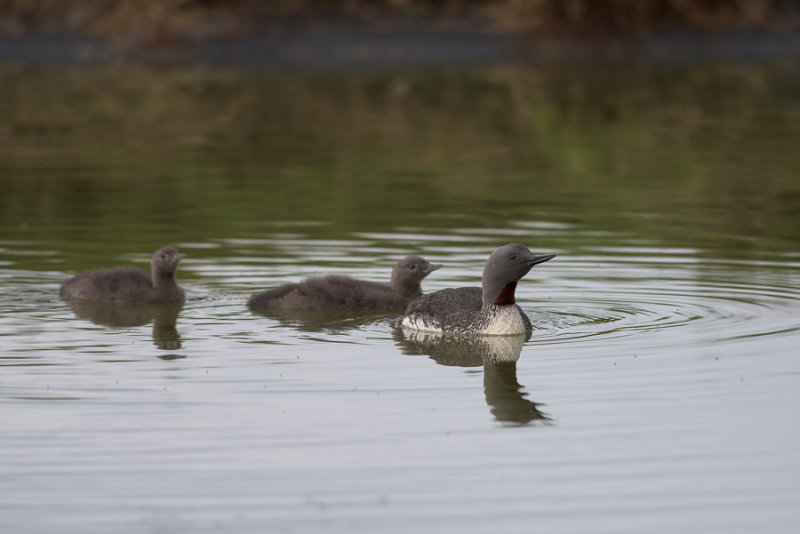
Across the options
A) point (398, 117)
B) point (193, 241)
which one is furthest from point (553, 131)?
point (193, 241)

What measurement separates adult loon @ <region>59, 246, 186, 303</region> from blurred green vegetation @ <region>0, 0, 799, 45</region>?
983 inches

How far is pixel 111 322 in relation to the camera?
11320 millimetres

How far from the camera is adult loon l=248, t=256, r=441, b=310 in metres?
11.4

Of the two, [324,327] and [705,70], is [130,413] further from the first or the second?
[705,70]

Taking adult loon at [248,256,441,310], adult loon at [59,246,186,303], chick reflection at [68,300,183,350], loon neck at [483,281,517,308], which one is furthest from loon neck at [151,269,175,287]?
loon neck at [483,281,517,308]

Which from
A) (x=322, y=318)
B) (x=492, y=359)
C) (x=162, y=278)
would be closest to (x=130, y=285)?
(x=162, y=278)

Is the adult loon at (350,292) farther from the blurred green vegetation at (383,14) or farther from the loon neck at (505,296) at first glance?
the blurred green vegetation at (383,14)

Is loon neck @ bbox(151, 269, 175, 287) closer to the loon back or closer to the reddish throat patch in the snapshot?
the loon back

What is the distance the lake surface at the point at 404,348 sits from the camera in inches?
262

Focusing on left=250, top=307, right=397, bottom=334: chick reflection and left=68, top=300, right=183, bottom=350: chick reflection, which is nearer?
left=250, top=307, right=397, bottom=334: chick reflection

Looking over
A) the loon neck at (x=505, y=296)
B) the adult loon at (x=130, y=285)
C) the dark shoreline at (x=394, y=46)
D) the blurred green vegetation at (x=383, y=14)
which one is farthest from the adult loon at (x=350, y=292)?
the blurred green vegetation at (x=383, y=14)

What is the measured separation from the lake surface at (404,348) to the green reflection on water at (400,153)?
9cm

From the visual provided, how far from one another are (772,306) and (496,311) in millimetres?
1928

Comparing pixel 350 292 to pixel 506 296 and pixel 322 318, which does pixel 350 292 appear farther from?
pixel 506 296
